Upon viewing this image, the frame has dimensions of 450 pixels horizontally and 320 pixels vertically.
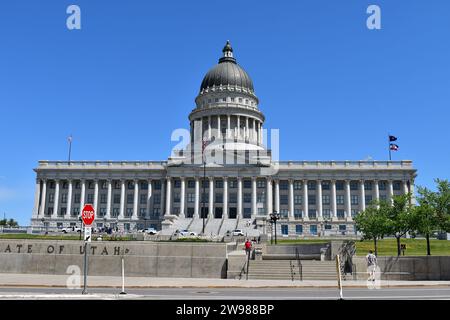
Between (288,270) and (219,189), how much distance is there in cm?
7914

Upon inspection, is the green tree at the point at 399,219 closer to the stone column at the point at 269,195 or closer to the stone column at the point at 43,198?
the stone column at the point at 269,195

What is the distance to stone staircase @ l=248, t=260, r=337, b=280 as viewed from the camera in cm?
2823

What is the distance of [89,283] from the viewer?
77.9 feet

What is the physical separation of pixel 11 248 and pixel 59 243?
139 inches

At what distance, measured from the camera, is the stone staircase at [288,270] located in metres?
28.2

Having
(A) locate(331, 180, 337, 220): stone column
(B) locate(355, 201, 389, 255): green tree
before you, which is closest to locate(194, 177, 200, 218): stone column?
(A) locate(331, 180, 337, 220): stone column

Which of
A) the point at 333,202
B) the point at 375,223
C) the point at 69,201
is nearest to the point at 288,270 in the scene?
the point at 375,223

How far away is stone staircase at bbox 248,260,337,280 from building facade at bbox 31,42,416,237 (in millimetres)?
70115

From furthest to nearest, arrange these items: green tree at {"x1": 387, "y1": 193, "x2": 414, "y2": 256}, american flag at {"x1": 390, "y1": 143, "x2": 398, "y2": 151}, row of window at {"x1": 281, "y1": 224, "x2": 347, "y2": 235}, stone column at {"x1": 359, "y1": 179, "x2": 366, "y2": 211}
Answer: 1. stone column at {"x1": 359, "y1": 179, "x2": 366, "y2": 211}
2. row of window at {"x1": 281, "y1": 224, "x2": 347, "y2": 235}
3. american flag at {"x1": 390, "y1": 143, "x2": 398, "y2": 151}
4. green tree at {"x1": 387, "y1": 193, "x2": 414, "y2": 256}

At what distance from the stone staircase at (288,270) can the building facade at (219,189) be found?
70115 mm

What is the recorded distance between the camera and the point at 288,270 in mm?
28812

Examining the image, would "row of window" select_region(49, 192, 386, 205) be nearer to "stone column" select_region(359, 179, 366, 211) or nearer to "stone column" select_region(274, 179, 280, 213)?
"stone column" select_region(274, 179, 280, 213)

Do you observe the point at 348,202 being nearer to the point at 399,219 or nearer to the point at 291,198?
the point at 291,198
